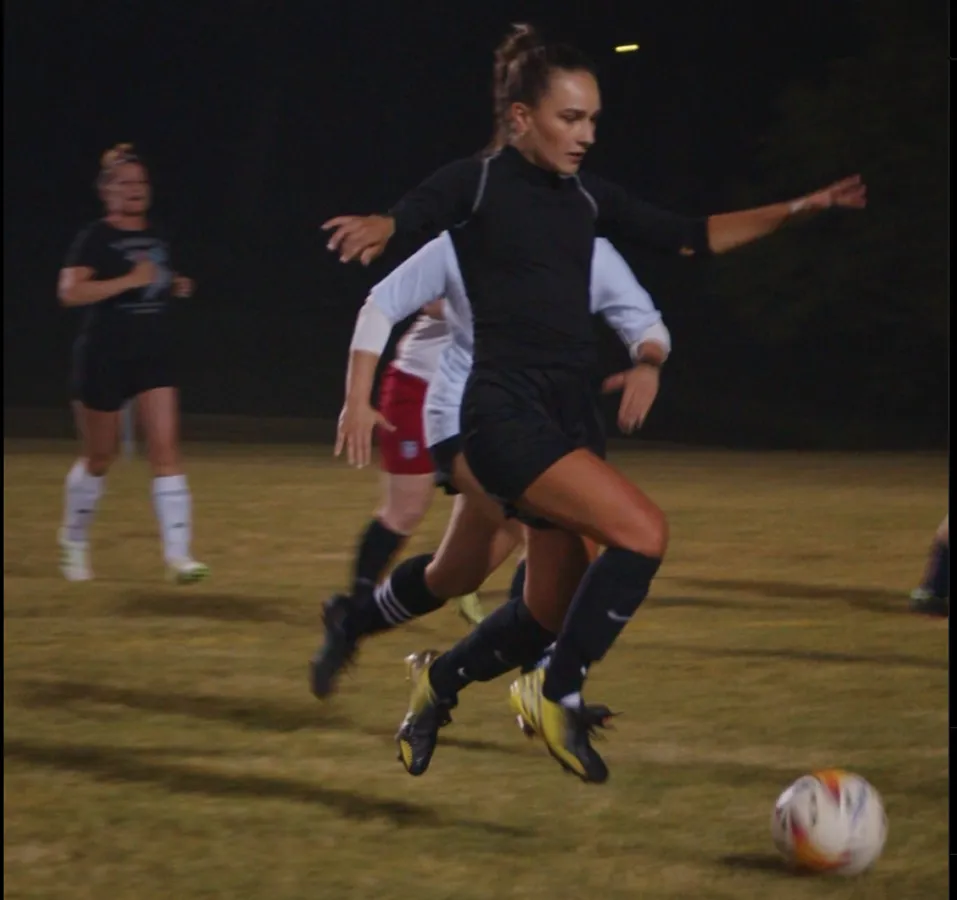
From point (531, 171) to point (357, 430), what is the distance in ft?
2.63

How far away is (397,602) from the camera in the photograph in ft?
20.6

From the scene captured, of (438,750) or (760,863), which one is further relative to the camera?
(438,750)

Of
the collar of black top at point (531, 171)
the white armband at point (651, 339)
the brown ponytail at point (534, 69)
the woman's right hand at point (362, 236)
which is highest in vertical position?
the brown ponytail at point (534, 69)

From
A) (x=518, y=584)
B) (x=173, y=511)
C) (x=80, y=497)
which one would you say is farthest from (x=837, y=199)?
(x=80, y=497)

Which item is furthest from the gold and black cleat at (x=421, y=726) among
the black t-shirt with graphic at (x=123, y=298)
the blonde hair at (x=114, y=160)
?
the blonde hair at (x=114, y=160)

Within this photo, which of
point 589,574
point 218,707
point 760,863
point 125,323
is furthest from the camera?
point 125,323

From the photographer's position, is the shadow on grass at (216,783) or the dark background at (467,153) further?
the dark background at (467,153)

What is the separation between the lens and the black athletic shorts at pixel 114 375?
29.3ft

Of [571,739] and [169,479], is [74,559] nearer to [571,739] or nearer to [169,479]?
[169,479]

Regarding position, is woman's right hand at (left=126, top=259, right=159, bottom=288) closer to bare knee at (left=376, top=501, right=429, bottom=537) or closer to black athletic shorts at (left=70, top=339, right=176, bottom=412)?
black athletic shorts at (left=70, top=339, right=176, bottom=412)

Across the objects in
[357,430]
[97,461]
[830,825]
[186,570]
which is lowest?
[186,570]

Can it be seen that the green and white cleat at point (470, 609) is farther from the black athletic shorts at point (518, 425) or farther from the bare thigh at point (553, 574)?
the black athletic shorts at point (518, 425)

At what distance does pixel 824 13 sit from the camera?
35.4 metres

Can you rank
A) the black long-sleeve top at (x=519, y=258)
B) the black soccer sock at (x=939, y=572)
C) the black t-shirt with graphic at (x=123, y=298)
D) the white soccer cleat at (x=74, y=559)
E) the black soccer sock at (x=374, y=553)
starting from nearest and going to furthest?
1. the black long-sleeve top at (x=519, y=258)
2. the black soccer sock at (x=374, y=553)
3. the black soccer sock at (x=939, y=572)
4. the black t-shirt with graphic at (x=123, y=298)
5. the white soccer cleat at (x=74, y=559)
